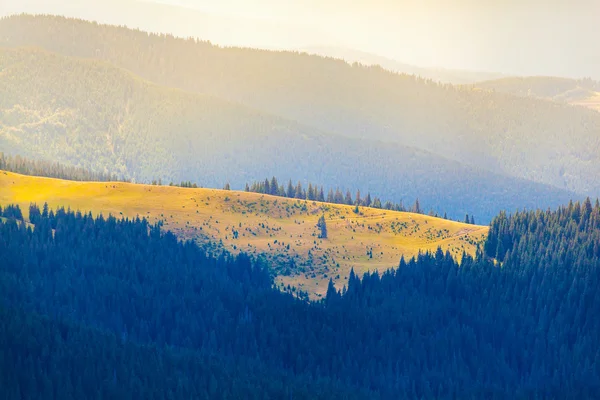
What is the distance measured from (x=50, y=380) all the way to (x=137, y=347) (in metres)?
24.5

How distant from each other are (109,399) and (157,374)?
42.9 ft

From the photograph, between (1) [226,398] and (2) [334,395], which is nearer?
(1) [226,398]

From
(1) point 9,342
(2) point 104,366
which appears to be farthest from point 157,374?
(1) point 9,342

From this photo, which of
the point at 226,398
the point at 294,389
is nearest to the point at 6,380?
the point at 226,398

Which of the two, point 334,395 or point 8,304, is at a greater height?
point 8,304

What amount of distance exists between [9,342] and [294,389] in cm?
4469

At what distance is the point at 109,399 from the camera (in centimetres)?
17088

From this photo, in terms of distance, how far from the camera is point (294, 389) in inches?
7687

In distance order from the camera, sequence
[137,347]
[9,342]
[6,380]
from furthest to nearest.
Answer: [137,347] < [9,342] < [6,380]

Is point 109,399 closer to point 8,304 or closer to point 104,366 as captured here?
point 104,366

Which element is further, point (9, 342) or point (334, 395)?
point (334, 395)

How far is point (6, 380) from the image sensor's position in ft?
545

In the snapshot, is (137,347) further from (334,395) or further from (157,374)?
(334,395)

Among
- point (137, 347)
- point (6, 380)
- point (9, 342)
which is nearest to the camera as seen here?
point (6, 380)
